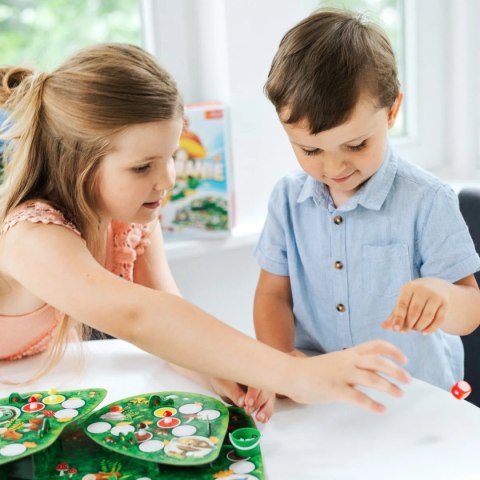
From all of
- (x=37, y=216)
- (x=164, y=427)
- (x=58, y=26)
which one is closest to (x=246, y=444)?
(x=164, y=427)

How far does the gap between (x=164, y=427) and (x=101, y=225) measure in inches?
16.5

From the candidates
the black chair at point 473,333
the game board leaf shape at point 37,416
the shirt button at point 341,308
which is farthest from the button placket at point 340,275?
the game board leaf shape at point 37,416

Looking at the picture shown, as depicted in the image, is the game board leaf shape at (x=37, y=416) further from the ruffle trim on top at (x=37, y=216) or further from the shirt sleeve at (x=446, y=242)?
the shirt sleeve at (x=446, y=242)

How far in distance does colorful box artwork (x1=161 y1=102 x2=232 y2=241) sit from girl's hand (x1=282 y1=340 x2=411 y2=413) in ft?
2.81

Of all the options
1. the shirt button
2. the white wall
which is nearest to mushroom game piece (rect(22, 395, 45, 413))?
the shirt button

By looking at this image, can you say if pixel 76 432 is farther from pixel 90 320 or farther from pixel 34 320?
pixel 34 320

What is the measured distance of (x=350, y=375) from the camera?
2.36 feet

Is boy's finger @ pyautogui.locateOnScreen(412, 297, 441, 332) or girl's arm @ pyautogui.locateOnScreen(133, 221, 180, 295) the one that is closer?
boy's finger @ pyautogui.locateOnScreen(412, 297, 441, 332)

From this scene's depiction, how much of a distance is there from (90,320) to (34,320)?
269 mm

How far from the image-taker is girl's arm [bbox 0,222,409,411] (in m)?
0.72

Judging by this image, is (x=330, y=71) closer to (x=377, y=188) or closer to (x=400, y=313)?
(x=377, y=188)

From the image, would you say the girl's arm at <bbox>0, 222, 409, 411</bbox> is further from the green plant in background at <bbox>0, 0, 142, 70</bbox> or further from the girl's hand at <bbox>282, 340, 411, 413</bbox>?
the green plant in background at <bbox>0, 0, 142, 70</bbox>

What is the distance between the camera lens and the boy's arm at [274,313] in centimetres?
111

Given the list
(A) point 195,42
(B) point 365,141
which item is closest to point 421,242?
(B) point 365,141
